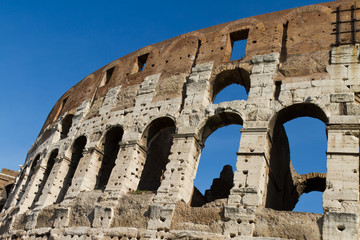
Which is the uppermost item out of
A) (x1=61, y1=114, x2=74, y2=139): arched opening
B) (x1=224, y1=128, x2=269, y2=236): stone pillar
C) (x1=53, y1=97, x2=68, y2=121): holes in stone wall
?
(x1=53, y1=97, x2=68, y2=121): holes in stone wall

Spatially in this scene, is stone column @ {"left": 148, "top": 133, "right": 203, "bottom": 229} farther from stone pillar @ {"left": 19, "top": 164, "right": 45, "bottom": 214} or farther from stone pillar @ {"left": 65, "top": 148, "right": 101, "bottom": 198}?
stone pillar @ {"left": 19, "top": 164, "right": 45, "bottom": 214}

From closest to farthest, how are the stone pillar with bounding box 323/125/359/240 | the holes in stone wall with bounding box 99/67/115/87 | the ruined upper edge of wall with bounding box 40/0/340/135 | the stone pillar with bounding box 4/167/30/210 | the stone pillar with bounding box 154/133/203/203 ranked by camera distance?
the stone pillar with bounding box 323/125/359/240 → the stone pillar with bounding box 154/133/203/203 → the ruined upper edge of wall with bounding box 40/0/340/135 → the stone pillar with bounding box 4/167/30/210 → the holes in stone wall with bounding box 99/67/115/87

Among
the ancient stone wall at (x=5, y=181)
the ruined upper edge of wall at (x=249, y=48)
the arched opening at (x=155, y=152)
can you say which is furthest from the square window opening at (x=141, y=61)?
the ancient stone wall at (x=5, y=181)

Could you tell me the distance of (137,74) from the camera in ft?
43.4

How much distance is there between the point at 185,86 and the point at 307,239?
578 centimetres

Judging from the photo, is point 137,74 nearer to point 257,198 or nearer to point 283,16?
point 283,16

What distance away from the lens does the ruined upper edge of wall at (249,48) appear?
32.9 ft

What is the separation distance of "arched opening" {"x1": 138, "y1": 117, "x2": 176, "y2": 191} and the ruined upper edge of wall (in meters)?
0.99

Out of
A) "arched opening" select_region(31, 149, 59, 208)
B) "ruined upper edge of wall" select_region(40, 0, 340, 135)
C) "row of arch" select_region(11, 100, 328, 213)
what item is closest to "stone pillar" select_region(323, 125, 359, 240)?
"row of arch" select_region(11, 100, 328, 213)

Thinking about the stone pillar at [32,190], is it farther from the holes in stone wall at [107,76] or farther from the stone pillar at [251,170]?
the stone pillar at [251,170]

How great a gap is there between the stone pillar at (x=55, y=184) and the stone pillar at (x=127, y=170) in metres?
2.94

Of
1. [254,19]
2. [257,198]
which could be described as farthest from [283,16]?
[257,198]

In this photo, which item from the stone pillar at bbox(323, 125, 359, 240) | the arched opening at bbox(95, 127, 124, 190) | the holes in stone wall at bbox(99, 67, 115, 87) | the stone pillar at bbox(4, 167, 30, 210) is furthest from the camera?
the holes in stone wall at bbox(99, 67, 115, 87)

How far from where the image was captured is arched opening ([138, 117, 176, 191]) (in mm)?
11227
